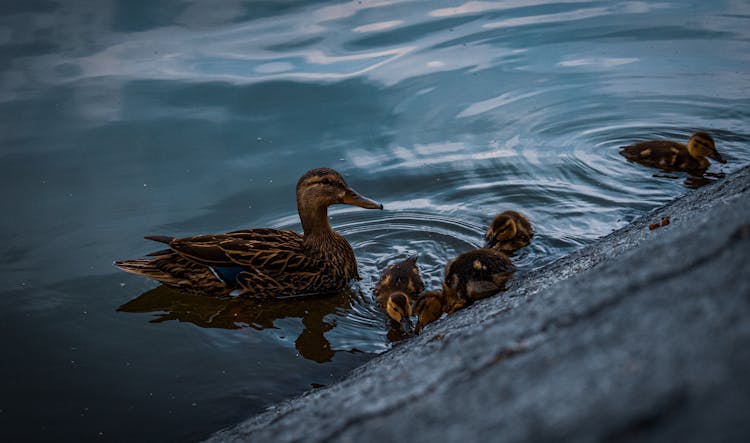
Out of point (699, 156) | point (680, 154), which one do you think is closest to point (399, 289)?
point (680, 154)

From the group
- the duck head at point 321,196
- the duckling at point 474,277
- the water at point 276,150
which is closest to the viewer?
the water at point 276,150

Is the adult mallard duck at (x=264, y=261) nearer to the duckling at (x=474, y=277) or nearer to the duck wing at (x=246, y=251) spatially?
the duck wing at (x=246, y=251)

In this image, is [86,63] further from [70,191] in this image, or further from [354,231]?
[354,231]

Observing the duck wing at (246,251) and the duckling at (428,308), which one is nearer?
the duckling at (428,308)

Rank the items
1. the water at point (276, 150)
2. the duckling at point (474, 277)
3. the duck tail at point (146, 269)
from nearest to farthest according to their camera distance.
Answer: the water at point (276, 150)
the duckling at point (474, 277)
the duck tail at point (146, 269)

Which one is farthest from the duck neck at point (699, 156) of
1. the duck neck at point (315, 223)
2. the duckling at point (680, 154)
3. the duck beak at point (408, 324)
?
the duck beak at point (408, 324)

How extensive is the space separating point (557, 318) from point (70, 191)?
4475 mm

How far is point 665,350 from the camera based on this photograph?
1212 mm

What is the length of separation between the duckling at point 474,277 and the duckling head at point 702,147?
2224 mm

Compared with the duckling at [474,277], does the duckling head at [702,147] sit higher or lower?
higher

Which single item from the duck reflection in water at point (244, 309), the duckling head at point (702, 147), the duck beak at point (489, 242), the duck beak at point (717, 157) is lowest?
the duck reflection in water at point (244, 309)

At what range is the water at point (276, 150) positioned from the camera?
365 cm

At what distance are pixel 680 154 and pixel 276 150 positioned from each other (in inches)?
122

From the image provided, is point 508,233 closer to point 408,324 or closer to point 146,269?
point 408,324
